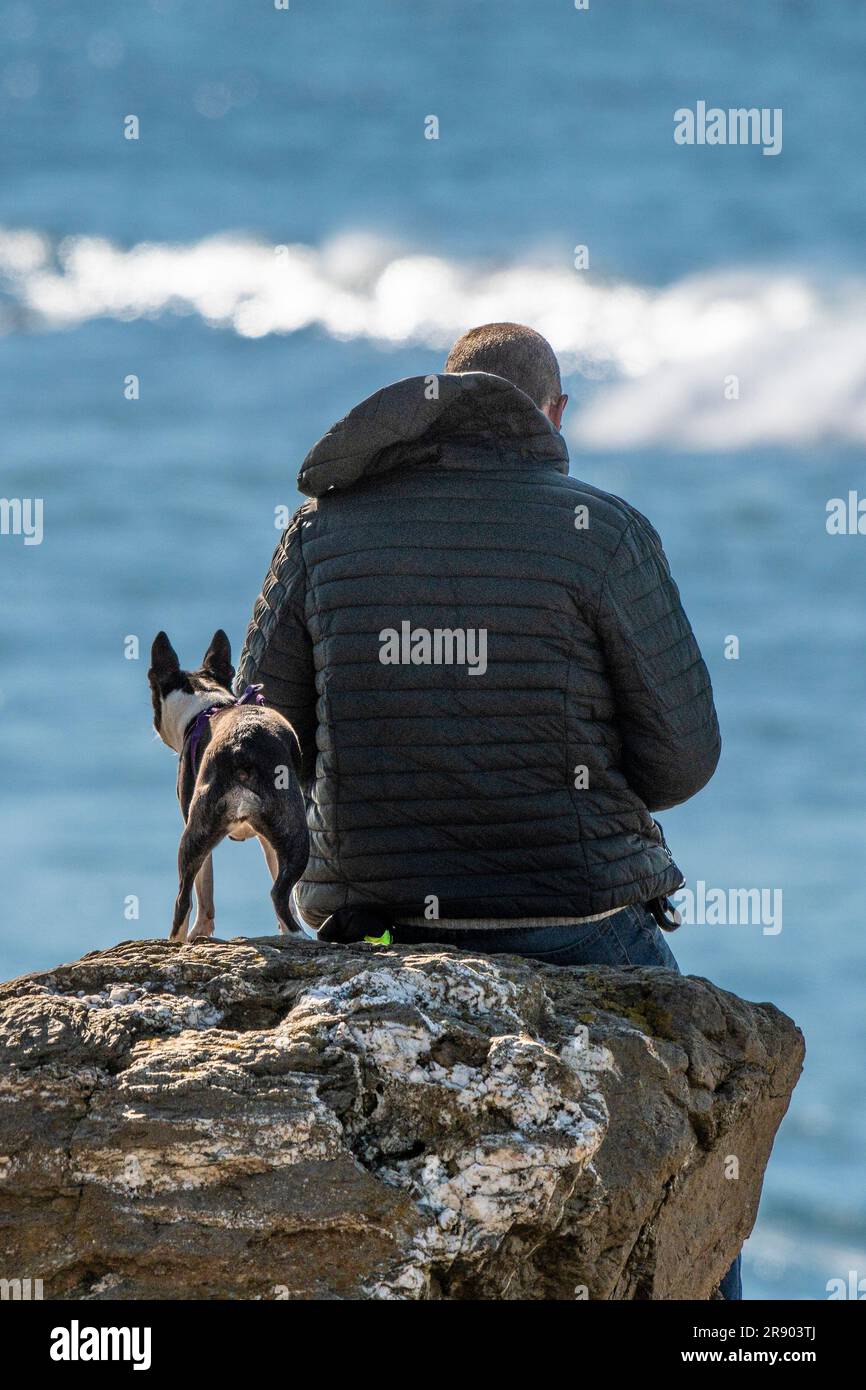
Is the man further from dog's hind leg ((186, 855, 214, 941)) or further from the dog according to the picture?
dog's hind leg ((186, 855, 214, 941))

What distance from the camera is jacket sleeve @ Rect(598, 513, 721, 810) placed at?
6.21 metres

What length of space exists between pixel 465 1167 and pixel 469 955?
76 centimetres

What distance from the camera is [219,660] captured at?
809cm

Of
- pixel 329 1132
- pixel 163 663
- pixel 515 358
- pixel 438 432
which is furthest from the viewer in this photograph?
pixel 163 663

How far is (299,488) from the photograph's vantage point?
21.5 feet

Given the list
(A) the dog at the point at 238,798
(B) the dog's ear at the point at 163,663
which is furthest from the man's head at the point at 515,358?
(B) the dog's ear at the point at 163,663

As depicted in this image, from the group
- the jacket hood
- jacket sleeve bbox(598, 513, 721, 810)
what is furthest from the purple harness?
jacket sleeve bbox(598, 513, 721, 810)

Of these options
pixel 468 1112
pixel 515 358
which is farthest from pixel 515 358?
pixel 468 1112

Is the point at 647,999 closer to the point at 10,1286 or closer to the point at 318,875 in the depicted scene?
the point at 318,875

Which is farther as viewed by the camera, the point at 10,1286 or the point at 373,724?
the point at 373,724

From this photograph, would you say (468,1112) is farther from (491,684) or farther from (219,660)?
(219,660)

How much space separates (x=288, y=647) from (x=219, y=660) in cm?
150

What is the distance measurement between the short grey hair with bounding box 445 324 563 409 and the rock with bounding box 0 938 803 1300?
2430 mm
